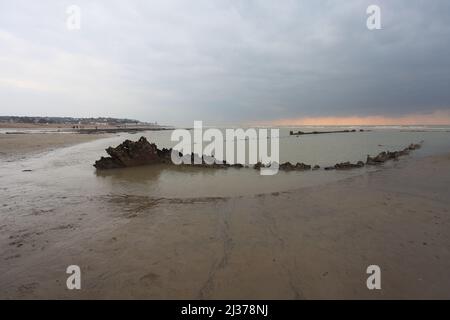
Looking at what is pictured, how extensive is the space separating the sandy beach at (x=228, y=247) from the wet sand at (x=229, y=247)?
0.02 metres

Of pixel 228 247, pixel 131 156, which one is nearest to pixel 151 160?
pixel 131 156

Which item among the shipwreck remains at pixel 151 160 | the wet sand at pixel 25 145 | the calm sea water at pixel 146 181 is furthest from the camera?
the wet sand at pixel 25 145

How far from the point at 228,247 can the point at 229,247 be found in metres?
0.02

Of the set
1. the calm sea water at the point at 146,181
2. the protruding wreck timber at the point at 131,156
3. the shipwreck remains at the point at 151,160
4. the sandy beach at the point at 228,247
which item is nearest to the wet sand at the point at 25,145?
the calm sea water at the point at 146,181

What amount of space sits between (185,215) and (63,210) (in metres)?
2.88

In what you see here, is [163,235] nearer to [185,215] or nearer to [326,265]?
[185,215]

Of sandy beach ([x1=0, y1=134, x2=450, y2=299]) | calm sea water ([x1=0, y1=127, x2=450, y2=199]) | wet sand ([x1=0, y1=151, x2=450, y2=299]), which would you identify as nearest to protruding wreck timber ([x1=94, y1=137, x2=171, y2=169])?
calm sea water ([x1=0, y1=127, x2=450, y2=199])

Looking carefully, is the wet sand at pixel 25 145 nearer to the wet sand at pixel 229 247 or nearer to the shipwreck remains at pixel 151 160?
the shipwreck remains at pixel 151 160

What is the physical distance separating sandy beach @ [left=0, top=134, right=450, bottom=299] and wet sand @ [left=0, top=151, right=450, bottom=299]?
2 centimetres

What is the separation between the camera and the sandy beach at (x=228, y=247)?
3301 millimetres

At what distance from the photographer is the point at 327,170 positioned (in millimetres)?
12773

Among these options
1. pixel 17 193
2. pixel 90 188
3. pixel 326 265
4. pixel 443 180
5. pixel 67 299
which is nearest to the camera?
pixel 67 299

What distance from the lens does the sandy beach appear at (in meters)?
3.30
